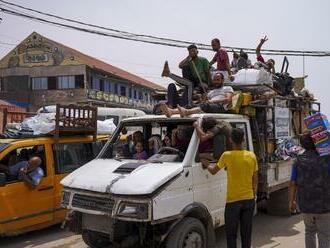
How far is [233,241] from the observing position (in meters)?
5.14

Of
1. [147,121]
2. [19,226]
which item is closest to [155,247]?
[147,121]

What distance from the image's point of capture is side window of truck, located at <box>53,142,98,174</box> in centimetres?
723

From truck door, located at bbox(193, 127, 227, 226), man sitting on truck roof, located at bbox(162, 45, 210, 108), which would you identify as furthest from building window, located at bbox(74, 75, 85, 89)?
truck door, located at bbox(193, 127, 227, 226)

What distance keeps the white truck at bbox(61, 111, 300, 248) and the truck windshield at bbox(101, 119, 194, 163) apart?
0.03 metres

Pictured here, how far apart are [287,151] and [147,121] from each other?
121 inches

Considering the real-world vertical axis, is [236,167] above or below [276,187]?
above

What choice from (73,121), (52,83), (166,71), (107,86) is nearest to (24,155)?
(73,121)

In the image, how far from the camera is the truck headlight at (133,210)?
4.58 m

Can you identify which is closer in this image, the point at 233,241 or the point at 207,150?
the point at 233,241

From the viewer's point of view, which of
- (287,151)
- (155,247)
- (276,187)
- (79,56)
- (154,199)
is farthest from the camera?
(79,56)

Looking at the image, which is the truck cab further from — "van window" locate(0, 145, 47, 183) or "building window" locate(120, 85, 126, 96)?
"building window" locate(120, 85, 126, 96)

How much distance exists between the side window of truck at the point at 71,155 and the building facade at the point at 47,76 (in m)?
29.6

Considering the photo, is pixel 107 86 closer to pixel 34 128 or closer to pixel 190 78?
pixel 34 128

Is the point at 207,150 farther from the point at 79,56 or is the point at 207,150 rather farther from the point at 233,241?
the point at 79,56
